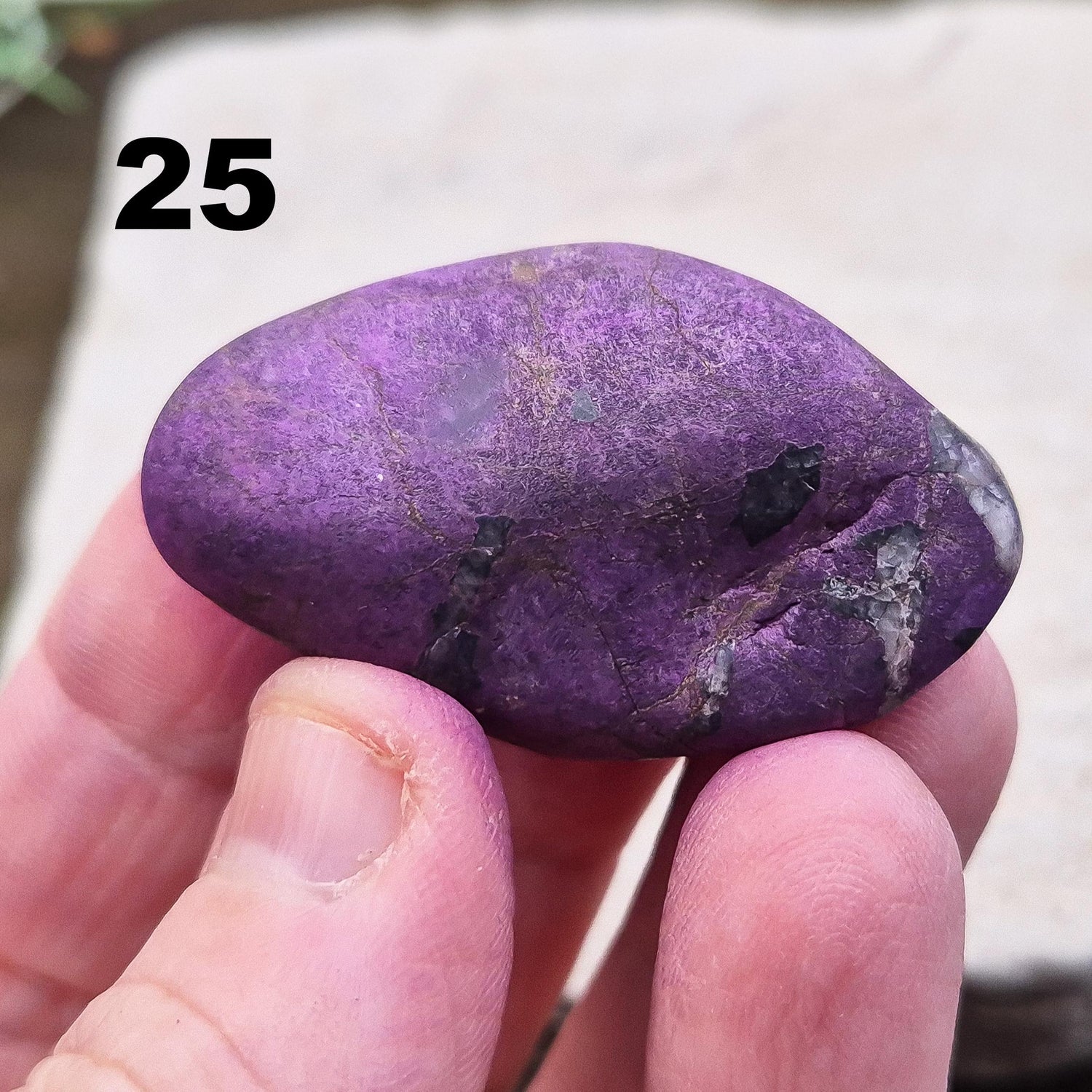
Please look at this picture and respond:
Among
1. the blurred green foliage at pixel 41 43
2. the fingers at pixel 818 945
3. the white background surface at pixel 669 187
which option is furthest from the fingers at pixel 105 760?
the blurred green foliage at pixel 41 43

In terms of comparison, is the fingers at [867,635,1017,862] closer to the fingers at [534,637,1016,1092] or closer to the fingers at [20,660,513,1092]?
A: the fingers at [534,637,1016,1092]

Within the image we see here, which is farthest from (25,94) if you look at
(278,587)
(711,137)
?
(278,587)

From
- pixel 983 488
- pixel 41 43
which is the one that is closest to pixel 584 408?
pixel 983 488

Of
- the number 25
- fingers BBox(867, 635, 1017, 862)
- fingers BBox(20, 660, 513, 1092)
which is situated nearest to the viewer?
fingers BBox(20, 660, 513, 1092)

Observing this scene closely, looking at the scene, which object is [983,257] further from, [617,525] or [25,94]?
[25,94]

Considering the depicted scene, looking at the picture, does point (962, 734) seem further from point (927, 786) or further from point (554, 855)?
point (554, 855)

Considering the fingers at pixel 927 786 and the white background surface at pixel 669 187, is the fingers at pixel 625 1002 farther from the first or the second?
the white background surface at pixel 669 187

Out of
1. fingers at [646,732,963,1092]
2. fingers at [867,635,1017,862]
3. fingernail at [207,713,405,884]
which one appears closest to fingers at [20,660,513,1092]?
fingernail at [207,713,405,884]
